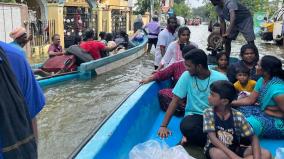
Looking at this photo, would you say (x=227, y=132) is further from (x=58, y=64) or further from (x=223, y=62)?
(x=58, y=64)

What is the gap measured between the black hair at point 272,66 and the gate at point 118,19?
63.0 feet

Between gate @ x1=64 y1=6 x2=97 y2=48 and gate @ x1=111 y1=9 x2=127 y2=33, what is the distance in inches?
121

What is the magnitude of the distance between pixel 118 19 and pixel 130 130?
2052cm

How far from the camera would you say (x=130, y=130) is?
11.8 ft

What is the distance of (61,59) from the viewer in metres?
8.98

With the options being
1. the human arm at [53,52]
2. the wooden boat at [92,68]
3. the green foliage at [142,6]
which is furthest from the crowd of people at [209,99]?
the green foliage at [142,6]

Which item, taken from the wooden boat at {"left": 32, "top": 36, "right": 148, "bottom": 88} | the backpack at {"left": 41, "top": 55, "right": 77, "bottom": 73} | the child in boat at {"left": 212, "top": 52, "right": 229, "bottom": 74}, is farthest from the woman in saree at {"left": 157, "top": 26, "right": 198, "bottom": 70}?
the backpack at {"left": 41, "top": 55, "right": 77, "bottom": 73}

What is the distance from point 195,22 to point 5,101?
6886 cm

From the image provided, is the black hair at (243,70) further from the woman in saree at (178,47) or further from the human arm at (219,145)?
the human arm at (219,145)

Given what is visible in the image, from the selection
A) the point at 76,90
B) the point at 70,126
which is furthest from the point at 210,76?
the point at 76,90

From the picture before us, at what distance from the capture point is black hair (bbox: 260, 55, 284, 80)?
359cm

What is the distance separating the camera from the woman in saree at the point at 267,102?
3.58 metres

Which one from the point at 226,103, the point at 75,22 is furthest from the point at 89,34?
the point at 75,22

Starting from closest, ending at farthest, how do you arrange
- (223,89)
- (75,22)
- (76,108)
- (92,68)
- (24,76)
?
(24,76) → (223,89) → (76,108) → (92,68) → (75,22)
